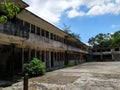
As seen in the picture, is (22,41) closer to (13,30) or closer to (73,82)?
(13,30)

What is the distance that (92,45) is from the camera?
8200cm

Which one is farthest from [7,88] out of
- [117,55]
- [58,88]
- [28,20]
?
[117,55]

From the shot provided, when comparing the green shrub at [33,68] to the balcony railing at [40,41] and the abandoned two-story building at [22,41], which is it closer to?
the abandoned two-story building at [22,41]

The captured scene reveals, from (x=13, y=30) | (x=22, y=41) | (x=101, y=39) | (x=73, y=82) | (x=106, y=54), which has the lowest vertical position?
(x=73, y=82)

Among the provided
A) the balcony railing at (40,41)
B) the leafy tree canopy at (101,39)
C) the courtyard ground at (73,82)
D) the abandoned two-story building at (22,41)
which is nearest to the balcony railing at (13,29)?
the abandoned two-story building at (22,41)

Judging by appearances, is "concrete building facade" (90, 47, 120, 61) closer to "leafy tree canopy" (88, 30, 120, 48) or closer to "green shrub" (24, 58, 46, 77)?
"leafy tree canopy" (88, 30, 120, 48)

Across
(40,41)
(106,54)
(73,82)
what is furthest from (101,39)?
(73,82)

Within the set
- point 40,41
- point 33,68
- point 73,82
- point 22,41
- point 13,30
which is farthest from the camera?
point 40,41

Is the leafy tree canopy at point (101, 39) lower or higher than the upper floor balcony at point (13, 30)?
higher

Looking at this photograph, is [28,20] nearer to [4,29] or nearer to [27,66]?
[27,66]

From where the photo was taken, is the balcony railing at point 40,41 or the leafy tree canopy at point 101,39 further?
the leafy tree canopy at point 101,39

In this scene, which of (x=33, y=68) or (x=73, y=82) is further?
(x=33, y=68)

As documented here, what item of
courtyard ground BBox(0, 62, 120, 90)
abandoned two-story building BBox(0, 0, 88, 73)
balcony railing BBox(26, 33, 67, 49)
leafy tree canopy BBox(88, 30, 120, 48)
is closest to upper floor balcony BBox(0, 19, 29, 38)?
abandoned two-story building BBox(0, 0, 88, 73)

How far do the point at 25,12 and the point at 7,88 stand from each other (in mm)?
7683
